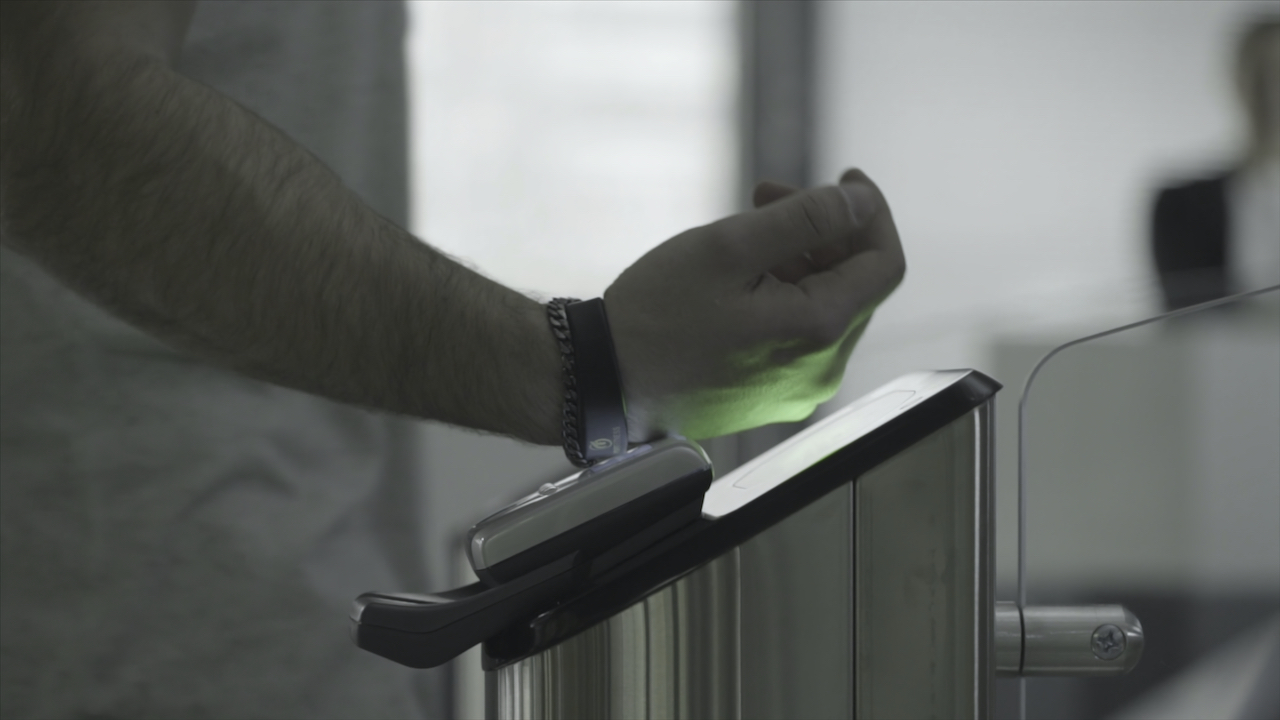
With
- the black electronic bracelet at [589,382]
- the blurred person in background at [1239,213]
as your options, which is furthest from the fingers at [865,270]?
the blurred person in background at [1239,213]

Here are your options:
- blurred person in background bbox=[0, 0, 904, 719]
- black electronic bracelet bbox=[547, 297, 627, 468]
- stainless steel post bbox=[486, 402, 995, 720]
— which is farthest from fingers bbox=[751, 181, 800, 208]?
stainless steel post bbox=[486, 402, 995, 720]

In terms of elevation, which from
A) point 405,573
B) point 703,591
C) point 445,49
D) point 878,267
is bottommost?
point 405,573

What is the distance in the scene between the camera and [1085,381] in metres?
0.59

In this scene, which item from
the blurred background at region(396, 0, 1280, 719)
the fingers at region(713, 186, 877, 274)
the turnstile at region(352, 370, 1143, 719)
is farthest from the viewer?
the blurred background at region(396, 0, 1280, 719)

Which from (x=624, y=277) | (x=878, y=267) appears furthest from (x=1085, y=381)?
(x=624, y=277)

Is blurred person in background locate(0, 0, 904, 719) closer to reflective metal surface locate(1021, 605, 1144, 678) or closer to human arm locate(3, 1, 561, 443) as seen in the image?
human arm locate(3, 1, 561, 443)

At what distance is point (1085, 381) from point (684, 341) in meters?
0.28

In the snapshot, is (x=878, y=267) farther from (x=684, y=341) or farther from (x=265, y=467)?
(x=265, y=467)

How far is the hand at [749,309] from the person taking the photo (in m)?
0.48

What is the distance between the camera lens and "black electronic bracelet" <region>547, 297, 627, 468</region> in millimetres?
506

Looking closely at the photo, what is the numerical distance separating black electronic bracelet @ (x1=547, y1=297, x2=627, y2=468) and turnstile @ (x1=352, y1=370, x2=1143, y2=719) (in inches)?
5.6

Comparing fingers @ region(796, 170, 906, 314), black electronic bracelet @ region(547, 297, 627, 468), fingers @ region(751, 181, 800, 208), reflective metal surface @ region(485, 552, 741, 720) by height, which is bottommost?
reflective metal surface @ region(485, 552, 741, 720)

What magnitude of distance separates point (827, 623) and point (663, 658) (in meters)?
0.06

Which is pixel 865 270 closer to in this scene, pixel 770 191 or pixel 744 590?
pixel 770 191
